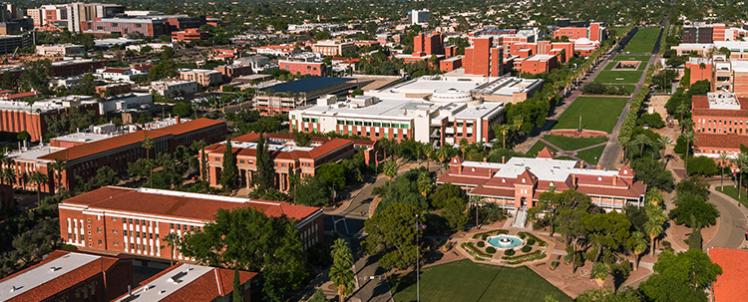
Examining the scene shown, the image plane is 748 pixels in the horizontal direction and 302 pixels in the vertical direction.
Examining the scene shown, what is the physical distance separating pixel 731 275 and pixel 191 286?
26868 mm

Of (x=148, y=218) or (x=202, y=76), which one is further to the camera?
(x=202, y=76)

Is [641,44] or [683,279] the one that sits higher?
[641,44]

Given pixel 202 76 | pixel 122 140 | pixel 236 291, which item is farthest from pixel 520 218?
pixel 202 76

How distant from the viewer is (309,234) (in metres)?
50.6

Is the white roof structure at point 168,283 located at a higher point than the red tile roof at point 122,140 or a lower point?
lower

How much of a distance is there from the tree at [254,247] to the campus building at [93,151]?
26.7 meters

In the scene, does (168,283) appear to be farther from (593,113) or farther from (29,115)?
(593,113)

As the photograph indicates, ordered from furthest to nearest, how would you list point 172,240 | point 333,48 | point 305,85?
point 333,48 → point 305,85 → point 172,240

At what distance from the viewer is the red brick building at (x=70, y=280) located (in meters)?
38.0

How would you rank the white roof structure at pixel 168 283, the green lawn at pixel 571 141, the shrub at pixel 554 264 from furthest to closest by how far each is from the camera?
the green lawn at pixel 571 141
the shrub at pixel 554 264
the white roof structure at pixel 168 283

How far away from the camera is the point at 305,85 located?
11331 cm

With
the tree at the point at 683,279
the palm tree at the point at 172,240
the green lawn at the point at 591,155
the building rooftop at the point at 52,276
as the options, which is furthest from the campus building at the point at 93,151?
the tree at the point at 683,279

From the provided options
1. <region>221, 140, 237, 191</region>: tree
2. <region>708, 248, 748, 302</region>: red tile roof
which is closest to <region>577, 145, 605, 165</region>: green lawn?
<region>221, 140, 237, 191</region>: tree

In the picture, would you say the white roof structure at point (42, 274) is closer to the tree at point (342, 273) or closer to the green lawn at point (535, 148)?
the tree at point (342, 273)
